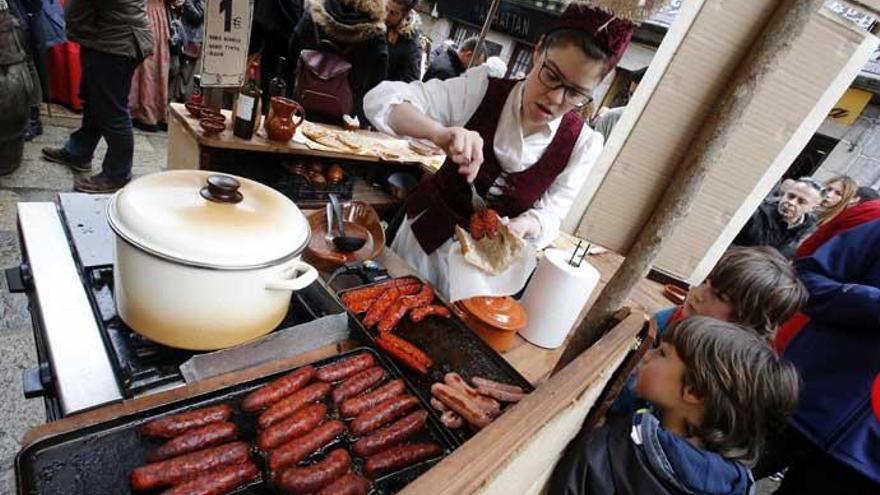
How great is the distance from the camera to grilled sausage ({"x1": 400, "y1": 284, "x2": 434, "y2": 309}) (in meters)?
1.88

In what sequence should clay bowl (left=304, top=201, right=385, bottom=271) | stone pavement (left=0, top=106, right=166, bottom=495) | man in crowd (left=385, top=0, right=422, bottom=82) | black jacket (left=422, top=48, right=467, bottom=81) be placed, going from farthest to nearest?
black jacket (left=422, top=48, right=467, bottom=81), man in crowd (left=385, top=0, right=422, bottom=82), stone pavement (left=0, top=106, right=166, bottom=495), clay bowl (left=304, top=201, right=385, bottom=271)

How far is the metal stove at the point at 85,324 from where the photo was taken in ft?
3.69

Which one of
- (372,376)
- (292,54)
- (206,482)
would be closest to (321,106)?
(292,54)

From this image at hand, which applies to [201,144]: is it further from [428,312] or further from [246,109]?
[428,312]

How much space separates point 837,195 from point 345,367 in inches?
229

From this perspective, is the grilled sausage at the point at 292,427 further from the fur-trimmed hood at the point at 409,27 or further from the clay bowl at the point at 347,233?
the fur-trimmed hood at the point at 409,27

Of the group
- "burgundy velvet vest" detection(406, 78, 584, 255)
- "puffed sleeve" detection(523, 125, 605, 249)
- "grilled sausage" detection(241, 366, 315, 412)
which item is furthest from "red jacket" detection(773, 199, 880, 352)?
"grilled sausage" detection(241, 366, 315, 412)

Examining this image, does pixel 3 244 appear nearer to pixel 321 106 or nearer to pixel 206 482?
pixel 321 106

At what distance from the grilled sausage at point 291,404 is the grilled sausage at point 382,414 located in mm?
155

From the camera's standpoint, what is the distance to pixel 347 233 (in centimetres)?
225

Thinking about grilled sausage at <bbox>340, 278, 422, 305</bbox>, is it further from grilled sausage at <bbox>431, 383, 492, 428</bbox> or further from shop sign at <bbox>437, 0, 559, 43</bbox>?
shop sign at <bbox>437, 0, 559, 43</bbox>

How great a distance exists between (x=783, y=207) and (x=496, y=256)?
500 cm

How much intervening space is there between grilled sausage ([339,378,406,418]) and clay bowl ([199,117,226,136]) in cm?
252

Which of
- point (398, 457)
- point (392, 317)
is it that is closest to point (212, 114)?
point (392, 317)
